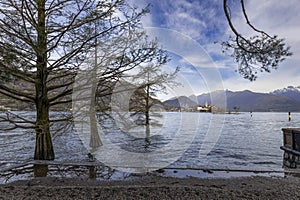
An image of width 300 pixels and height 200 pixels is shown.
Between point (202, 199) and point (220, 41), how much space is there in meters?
2.67

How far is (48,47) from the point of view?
4754mm

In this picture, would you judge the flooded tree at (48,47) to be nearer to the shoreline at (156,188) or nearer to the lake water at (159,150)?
the lake water at (159,150)

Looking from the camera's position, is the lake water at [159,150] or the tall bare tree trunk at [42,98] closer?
the tall bare tree trunk at [42,98]

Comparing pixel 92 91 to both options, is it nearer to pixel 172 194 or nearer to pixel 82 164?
pixel 82 164

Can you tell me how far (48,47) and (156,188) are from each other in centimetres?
402

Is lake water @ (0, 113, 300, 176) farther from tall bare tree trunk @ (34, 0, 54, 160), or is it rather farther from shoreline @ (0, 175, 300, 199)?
shoreline @ (0, 175, 300, 199)

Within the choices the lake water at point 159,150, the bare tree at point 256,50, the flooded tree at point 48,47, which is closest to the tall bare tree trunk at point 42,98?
the flooded tree at point 48,47

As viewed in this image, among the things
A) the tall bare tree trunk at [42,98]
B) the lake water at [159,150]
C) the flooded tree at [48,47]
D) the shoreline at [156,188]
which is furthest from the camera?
the lake water at [159,150]

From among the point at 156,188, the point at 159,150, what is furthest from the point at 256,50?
the point at 159,150

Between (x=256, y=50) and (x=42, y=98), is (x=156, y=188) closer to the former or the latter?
(x=256, y=50)

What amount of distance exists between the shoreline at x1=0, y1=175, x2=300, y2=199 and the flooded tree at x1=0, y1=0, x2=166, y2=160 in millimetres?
2064

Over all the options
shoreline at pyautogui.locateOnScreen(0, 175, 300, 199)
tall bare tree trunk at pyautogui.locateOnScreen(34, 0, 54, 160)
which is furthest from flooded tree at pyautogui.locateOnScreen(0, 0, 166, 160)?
shoreline at pyautogui.locateOnScreen(0, 175, 300, 199)

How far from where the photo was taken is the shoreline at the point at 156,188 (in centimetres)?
295

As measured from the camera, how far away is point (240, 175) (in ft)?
14.0
